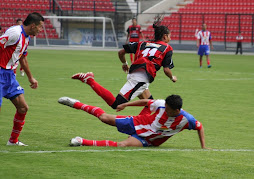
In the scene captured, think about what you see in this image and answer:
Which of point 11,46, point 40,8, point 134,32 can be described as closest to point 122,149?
point 11,46

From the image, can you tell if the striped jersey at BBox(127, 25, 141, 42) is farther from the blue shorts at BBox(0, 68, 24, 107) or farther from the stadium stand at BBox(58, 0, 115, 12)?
the blue shorts at BBox(0, 68, 24, 107)

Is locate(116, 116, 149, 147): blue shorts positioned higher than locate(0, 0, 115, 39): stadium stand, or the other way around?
locate(0, 0, 115, 39): stadium stand

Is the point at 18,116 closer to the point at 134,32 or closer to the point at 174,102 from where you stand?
the point at 174,102

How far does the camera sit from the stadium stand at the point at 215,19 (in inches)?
1733

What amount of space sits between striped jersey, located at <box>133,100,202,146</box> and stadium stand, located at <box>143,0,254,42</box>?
35692 millimetres

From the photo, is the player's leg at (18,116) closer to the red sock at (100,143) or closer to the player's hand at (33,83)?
the player's hand at (33,83)

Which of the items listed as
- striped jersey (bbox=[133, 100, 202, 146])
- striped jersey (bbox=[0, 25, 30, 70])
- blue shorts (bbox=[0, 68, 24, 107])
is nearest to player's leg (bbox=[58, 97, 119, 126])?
striped jersey (bbox=[133, 100, 202, 146])

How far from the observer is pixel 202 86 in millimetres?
17625

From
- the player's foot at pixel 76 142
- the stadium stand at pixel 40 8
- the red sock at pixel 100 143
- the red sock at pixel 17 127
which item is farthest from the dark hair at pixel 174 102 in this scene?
the stadium stand at pixel 40 8

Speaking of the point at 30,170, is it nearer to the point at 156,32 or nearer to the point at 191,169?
the point at 191,169

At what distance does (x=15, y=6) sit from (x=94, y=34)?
7643 mm

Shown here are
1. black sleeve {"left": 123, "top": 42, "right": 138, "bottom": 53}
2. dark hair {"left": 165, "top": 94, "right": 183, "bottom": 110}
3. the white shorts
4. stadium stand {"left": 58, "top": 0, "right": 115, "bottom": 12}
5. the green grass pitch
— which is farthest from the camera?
stadium stand {"left": 58, "top": 0, "right": 115, "bottom": 12}

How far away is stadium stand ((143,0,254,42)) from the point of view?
44.0m

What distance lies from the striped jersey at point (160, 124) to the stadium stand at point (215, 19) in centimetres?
3569
